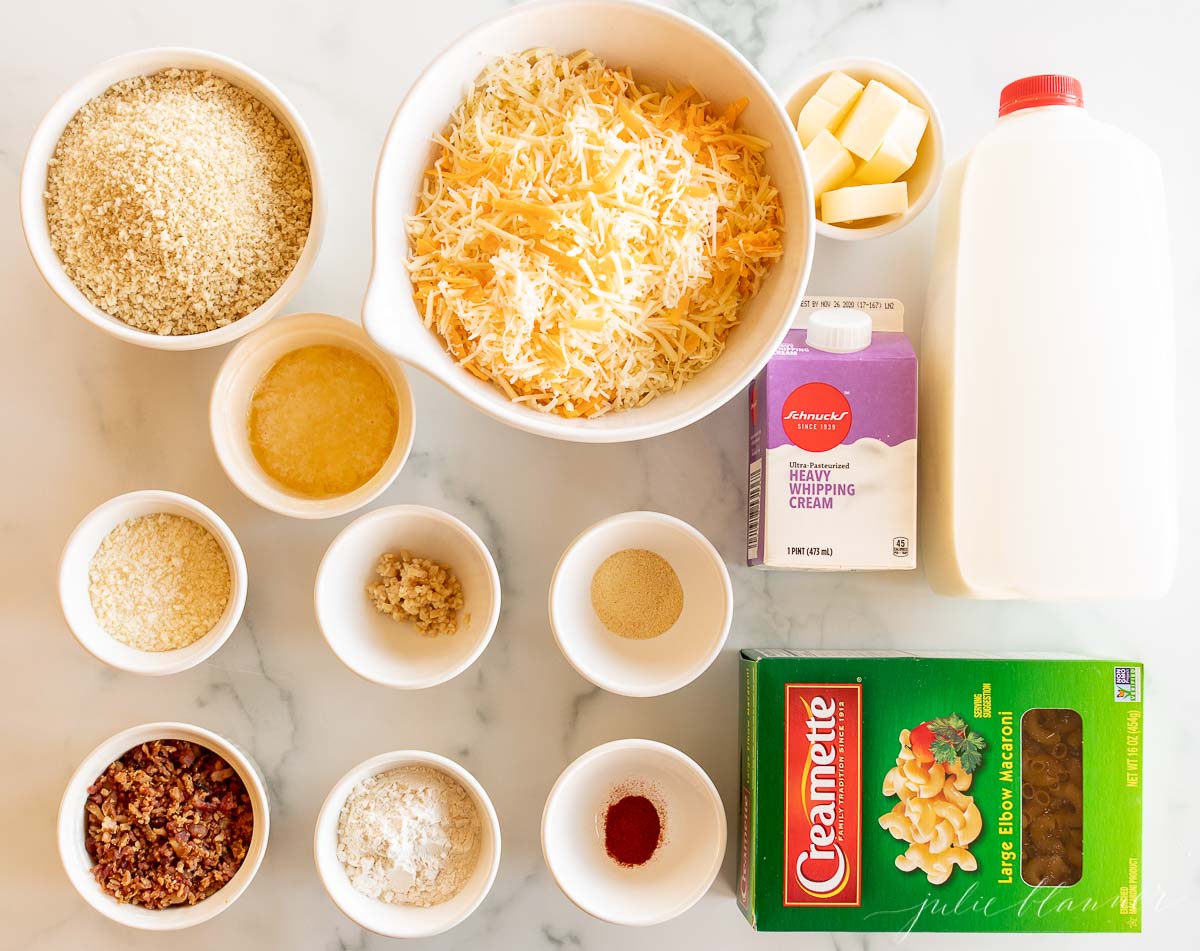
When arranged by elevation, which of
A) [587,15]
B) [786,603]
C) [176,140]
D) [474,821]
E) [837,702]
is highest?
[587,15]

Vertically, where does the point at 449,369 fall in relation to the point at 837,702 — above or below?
above

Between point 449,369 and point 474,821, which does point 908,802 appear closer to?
point 474,821

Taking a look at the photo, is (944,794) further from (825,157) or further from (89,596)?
(89,596)

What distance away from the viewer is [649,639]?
129cm

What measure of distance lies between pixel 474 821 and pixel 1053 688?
29.9 inches

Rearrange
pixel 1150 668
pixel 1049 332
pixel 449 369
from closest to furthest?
pixel 449 369
pixel 1049 332
pixel 1150 668

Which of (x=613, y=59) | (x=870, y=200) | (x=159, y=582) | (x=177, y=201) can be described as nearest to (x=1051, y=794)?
(x=870, y=200)

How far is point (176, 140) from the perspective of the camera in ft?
3.60

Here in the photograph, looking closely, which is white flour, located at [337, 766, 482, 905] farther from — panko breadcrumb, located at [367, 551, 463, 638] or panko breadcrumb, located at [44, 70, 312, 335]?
panko breadcrumb, located at [44, 70, 312, 335]

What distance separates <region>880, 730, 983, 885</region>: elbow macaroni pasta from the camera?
1.20 metres

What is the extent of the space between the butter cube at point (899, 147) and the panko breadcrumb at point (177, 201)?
0.71 m

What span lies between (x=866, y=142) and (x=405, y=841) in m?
1.05

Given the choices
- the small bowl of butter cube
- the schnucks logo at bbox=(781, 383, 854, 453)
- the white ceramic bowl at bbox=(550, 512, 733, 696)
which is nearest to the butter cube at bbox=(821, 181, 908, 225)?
the small bowl of butter cube

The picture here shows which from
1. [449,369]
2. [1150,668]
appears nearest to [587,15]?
[449,369]
